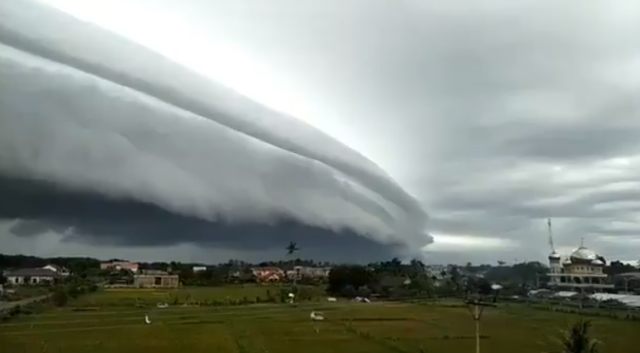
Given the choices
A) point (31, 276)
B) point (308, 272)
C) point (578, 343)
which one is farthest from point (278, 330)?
point (308, 272)

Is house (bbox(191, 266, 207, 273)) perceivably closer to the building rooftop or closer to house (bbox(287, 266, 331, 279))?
house (bbox(287, 266, 331, 279))

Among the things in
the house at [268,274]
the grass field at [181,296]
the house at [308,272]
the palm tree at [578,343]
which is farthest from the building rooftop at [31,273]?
the palm tree at [578,343]

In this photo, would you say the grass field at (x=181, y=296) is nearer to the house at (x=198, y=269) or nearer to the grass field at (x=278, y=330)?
the grass field at (x=278, y=330)

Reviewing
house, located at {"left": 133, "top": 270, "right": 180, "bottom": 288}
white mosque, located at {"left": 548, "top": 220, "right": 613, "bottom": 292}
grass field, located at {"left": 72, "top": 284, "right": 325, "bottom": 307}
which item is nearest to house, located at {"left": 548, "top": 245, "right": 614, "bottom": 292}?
white mosque, located at {"left": 548, "top": 220, "right": 613, "bottom": 292}

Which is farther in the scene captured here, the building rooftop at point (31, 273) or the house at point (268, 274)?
the house at point (268, 274)

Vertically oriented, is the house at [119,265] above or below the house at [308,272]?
below

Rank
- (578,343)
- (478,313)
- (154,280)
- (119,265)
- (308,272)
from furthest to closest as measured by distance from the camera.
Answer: (308,272)
(119,265)
(154,280)
(478,313)
(578,343)

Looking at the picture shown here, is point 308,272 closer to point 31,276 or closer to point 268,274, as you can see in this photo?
point 268,274
